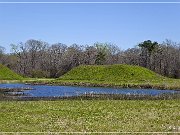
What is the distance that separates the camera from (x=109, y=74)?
109m

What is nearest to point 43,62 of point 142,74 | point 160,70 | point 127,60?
point 127,60

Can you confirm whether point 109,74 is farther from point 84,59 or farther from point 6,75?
point 84,59

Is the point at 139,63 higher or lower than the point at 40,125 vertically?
higher

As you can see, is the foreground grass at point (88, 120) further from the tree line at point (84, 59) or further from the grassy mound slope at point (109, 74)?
the tree line at point (84, 59)

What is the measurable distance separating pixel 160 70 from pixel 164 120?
14579 cm

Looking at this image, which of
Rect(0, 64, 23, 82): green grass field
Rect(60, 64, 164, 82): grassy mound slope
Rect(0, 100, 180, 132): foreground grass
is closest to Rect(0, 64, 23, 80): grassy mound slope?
Rect(0, 64, 23, 82): green grass field

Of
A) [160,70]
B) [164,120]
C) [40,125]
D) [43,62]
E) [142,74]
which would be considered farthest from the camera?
[43,62]

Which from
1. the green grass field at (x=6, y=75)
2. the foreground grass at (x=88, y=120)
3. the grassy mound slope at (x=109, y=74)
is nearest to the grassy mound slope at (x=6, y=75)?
the green grass field at (x=6, y=75)

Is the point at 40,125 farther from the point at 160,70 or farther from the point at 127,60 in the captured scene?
the point at 127,60

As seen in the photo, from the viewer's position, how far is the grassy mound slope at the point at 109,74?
105125mm

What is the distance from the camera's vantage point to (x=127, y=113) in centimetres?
2723

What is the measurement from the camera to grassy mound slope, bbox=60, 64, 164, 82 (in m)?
105

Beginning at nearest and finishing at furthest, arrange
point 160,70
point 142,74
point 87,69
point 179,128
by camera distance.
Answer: point 179,128 → point 142,74 → point 87,69 → point 160,70

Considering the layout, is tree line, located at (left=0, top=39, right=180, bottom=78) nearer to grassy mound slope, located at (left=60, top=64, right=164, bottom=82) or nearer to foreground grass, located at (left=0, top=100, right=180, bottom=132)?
grassy mound slope, located at (left=60, top=64, right=164, bottom=82)
